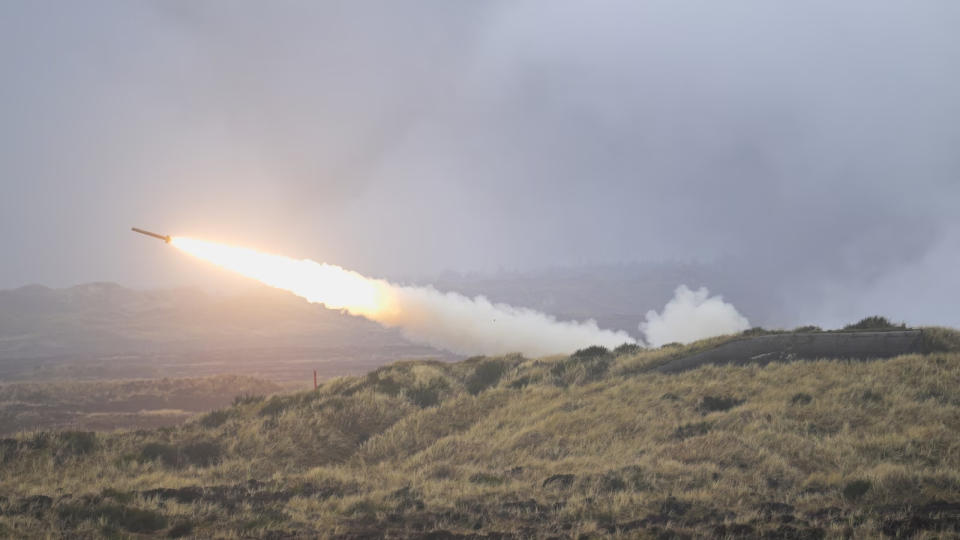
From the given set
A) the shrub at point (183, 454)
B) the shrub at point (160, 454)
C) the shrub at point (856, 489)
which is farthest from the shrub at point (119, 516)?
the shrub at point (856, 489)

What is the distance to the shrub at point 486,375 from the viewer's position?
27297 millimetres

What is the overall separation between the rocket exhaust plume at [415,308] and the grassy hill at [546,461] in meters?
9.82

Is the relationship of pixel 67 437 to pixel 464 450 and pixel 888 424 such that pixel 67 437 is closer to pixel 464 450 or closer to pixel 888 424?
pixel 464 450

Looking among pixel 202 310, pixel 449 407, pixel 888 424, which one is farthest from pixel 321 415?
pixel 202 310

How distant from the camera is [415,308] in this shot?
38.1 metres

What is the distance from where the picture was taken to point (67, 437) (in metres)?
20.6

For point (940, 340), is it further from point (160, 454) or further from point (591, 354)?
point (160, 454)

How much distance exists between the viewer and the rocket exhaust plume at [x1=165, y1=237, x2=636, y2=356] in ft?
118

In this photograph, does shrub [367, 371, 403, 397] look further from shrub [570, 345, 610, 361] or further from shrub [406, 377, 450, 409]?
shrub [570, 345, 610, 361]

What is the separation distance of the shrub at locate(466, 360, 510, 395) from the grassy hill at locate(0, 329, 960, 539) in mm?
241

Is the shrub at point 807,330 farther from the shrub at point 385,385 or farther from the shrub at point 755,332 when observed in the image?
the shrub at point 385,385

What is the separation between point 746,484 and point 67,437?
1908 centimetres

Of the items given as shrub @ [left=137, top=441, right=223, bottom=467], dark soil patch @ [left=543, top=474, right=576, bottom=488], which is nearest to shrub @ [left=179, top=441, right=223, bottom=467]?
shrub @ [left=137, top=441, right=223, bottom=467]

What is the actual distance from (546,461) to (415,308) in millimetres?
21569
